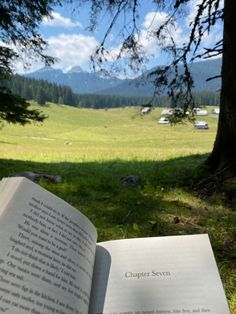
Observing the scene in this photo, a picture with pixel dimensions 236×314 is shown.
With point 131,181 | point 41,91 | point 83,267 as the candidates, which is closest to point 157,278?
point 83,267

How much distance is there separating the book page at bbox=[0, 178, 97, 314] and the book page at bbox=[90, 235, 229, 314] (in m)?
0.09

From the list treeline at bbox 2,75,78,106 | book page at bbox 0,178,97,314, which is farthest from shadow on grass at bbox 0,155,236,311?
treeline at bbox 2,75,78,106

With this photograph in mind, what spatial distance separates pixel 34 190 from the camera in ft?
5.74

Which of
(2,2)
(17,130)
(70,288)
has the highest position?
(2,2)

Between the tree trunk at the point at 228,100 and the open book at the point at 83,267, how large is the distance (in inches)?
216

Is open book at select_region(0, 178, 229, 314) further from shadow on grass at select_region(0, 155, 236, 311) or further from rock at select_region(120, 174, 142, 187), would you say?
rock at select_region(120, 174, 142, 187)

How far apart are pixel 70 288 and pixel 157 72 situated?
31.1ft

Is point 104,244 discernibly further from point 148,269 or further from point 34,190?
point 34,190

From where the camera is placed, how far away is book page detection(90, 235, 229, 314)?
1.65m

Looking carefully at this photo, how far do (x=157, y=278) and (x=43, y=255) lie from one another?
1.64ft

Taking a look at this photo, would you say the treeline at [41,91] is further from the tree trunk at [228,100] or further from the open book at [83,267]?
the open book at [83,267]

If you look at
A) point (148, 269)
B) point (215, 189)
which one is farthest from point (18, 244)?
point (215, 189)

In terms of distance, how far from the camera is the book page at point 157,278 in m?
1.65

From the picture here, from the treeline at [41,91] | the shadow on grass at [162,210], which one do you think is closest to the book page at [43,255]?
the shadow on grass at [162,210]
